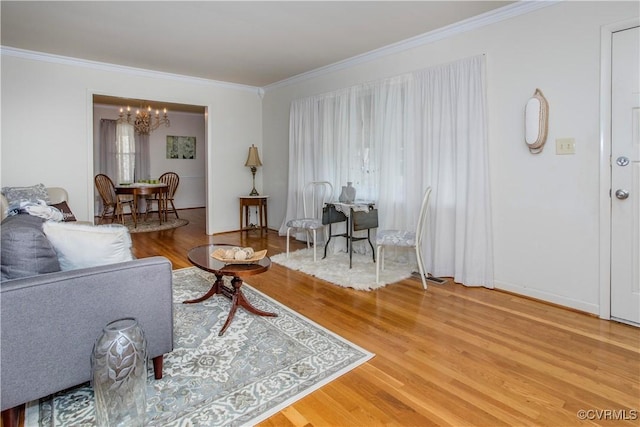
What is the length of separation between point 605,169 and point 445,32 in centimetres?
191

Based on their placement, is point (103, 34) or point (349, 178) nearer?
point (103, 34)

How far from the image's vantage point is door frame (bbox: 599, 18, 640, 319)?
8.34ft

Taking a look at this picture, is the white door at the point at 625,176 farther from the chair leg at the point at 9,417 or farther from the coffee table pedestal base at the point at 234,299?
the chair leg at the point at 9,417

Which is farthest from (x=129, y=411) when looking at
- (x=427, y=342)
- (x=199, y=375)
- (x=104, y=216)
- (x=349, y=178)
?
(x=104, y=216)

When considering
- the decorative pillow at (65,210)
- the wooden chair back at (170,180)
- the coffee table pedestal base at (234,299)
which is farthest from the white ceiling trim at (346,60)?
the coffee table pedestal base at (234,299)

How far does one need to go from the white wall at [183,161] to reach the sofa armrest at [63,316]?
7.66 metres

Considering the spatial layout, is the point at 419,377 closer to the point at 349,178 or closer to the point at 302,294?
the point at 302,294

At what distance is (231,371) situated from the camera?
1.94 meters

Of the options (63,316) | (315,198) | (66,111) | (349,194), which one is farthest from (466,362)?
(66,111)

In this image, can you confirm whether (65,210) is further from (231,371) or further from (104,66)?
(231,371)

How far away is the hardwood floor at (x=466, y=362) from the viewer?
5.30 feet

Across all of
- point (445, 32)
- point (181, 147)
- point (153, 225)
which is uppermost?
point (445, 32)

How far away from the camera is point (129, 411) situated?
57.6 inches

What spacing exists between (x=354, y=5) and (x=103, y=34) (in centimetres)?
260
